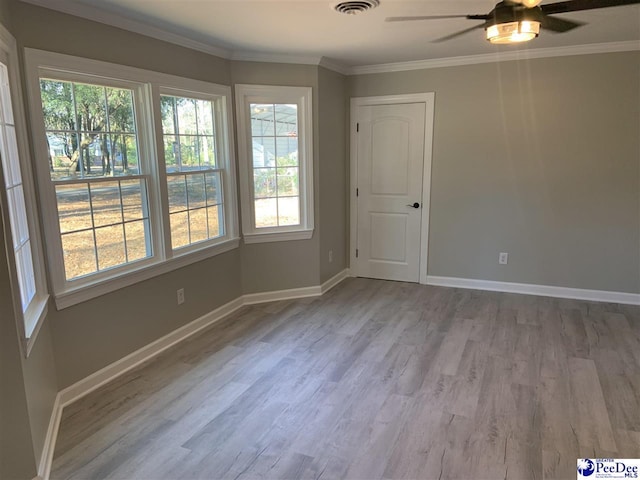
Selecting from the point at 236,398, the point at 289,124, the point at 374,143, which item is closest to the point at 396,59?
the point at 374,143

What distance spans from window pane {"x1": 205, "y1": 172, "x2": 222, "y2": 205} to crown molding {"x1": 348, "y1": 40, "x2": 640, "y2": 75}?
2.02 metres

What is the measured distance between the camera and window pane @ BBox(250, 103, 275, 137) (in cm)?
402

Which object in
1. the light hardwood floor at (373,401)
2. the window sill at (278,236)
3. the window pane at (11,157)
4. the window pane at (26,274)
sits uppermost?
the window pane at (11,157)

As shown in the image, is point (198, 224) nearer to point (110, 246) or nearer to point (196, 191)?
point (196, 191)

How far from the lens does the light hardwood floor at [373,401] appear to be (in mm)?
2115

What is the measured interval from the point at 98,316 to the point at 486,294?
3628 millimetres

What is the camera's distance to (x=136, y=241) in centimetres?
309

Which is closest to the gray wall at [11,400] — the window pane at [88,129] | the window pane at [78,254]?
the window pane at [78,254]

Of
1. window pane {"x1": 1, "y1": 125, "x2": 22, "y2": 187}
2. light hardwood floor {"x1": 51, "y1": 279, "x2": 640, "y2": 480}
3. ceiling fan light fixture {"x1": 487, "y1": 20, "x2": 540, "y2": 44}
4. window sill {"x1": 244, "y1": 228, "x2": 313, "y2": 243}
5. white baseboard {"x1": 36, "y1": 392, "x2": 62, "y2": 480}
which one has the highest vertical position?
ceiling fan light fixture {"x1": 487, "y1": 20, "x2": 540, "y2": 44}

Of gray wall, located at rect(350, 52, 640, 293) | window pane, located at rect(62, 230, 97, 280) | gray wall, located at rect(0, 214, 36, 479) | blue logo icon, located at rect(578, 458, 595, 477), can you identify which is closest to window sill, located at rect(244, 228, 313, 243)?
gray wall, located at rect(350, 52, 640, 293)

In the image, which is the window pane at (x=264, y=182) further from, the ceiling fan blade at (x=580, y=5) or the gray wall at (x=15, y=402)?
the ceiling fan blade at (x=580, y=5)

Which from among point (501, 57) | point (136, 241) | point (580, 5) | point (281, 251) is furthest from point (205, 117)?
point (501, 57)

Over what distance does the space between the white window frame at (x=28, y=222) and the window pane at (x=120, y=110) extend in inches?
23.7

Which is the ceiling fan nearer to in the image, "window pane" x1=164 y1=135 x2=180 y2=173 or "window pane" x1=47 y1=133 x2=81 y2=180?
"window pane" x1=164 y1=135 x2=180 y2=173
